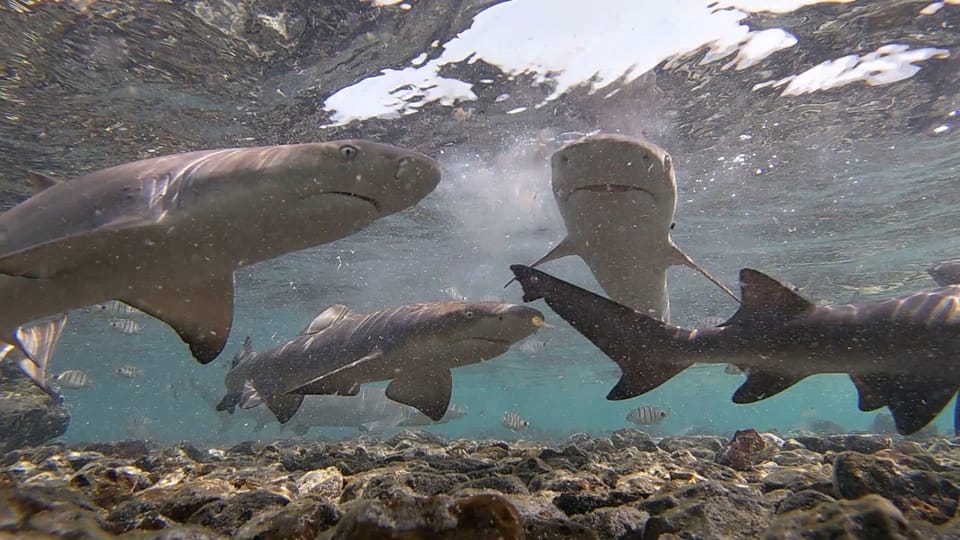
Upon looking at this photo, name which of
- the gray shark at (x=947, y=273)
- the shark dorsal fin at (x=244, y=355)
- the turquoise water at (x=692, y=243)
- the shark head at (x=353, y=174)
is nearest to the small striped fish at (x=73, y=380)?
the turquoise water at (x=692, y=243)

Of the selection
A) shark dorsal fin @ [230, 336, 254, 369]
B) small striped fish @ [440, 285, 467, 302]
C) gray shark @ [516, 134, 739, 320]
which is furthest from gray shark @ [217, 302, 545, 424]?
small striped fish @ [440, 285, 467, 302]

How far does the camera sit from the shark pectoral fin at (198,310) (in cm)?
435

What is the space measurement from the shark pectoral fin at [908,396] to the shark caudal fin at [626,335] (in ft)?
4.92

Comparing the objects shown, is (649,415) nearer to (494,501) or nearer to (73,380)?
(494,501)

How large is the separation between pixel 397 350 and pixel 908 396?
445cm

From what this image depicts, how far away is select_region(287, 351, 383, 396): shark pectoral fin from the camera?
4973 mm

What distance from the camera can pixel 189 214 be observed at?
11.1 feet

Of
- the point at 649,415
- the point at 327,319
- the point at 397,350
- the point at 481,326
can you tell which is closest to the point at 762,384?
the point at 481,326

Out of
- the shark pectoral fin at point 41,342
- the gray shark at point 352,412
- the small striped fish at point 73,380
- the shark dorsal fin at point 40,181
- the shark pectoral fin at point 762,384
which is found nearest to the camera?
the shark pectoral fin at point 762,384

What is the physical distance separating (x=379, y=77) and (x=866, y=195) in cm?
1601

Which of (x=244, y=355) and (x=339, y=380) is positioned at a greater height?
(x=339, y=380)

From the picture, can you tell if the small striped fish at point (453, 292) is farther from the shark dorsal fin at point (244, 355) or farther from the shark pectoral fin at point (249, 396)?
the shark pectoral fin at point (249, 396)

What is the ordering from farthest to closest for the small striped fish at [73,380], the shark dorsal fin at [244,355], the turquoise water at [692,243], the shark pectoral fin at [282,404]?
the small striped fish at [73,380], the turquoise water at [692,243], the shark dorsal fin at [244,355], the shark pectoral fin at [282,404]

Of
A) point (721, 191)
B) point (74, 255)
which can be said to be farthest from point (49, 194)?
point (721, 191)
